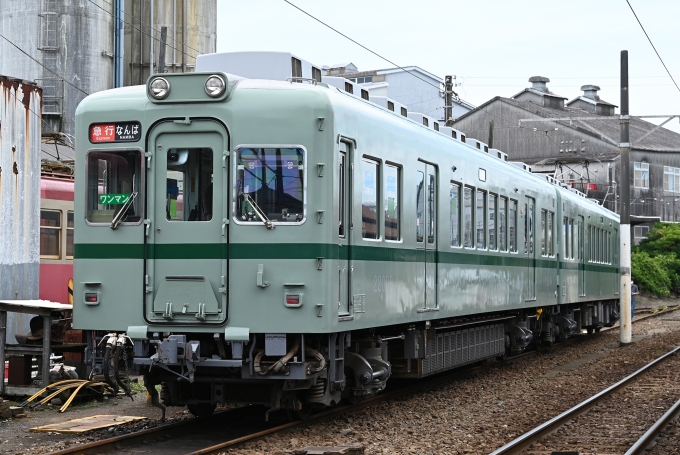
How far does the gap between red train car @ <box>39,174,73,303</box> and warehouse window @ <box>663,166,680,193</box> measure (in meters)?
43.4

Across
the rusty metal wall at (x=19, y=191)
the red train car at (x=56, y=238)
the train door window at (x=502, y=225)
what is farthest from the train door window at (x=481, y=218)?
the red train car at (x=56, y=238)

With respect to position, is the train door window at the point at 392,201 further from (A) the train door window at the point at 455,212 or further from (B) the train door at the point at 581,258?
(B) the train door at the point at 581,258

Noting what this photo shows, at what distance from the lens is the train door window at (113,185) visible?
9258 millimetres

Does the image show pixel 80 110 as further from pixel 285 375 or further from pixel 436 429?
pixel 436 429

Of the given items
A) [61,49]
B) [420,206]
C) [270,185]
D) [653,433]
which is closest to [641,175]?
[61,49]

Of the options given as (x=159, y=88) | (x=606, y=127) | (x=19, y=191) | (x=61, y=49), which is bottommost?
(x=19, y=191)

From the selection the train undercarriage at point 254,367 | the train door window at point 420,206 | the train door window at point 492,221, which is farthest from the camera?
the train door window at point 492,221

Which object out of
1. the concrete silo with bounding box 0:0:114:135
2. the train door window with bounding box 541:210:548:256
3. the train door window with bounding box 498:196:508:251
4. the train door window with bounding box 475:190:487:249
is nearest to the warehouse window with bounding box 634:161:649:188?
the concrete silo with bounding box 0:0:114:135

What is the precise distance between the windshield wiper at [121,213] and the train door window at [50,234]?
8285 mm

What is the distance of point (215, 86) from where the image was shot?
916 cm

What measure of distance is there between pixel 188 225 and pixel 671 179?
50.2 meters

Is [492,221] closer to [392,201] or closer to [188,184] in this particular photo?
[392,201]

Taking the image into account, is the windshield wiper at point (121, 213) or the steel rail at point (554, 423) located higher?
the windshield wiper at point (121, 213)

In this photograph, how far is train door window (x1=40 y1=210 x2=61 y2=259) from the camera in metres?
17.1
